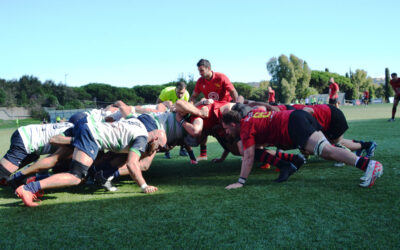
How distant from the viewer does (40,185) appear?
3529 mm

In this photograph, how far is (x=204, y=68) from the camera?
→ 253 inches

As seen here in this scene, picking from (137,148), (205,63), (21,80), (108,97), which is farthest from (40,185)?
(108,97)

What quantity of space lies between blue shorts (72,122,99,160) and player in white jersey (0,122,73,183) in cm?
62

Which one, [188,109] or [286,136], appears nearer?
[286,136]

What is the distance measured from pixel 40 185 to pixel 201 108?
2588mm

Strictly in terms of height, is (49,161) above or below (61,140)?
below

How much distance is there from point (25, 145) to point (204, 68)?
3.62 m

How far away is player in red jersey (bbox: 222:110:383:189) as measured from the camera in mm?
3521

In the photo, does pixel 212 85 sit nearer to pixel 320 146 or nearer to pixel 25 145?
pixel 320 146


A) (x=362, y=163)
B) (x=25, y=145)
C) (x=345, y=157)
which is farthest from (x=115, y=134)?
(x=362, y=163)

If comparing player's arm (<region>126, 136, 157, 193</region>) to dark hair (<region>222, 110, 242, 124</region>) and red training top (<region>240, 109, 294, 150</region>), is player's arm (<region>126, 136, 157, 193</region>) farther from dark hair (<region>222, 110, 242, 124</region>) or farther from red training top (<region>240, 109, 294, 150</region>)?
red training top (<region>240, 109, 294, 150</region>)

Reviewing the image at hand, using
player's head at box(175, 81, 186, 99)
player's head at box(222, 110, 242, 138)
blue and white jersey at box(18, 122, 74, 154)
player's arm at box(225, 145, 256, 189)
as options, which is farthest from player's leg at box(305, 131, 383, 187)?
player's head at box(175, 81, 186, 99)

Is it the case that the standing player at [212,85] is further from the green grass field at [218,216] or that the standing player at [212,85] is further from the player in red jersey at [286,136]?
the green grass field at [218,216]

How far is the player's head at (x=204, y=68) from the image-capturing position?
642 cm
